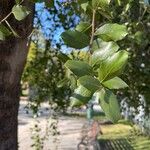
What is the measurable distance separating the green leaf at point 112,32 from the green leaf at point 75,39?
43 millimetres

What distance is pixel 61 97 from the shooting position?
4.83 m

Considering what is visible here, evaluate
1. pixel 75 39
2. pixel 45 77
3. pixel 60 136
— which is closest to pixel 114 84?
pixel 75 39

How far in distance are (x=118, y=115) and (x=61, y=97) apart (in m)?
3.69

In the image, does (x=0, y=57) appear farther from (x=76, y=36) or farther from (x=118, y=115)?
(x=118, y=115)

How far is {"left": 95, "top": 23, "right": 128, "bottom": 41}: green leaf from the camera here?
1.32m

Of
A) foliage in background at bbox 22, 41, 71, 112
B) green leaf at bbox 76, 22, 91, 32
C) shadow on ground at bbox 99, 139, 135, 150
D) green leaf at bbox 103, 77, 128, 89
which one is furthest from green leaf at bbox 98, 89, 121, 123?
shadow on ground at bbox 99, 139, 135, 150

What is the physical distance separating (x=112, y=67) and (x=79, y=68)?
0.07 m

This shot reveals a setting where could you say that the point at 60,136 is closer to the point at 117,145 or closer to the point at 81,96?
the point at 117,145

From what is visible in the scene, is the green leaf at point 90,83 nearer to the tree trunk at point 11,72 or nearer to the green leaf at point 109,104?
the green leaf at point 109,104

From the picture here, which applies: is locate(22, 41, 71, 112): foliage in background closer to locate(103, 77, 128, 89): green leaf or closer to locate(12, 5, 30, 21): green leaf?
locate(12, 5, 30, 21): green leaf

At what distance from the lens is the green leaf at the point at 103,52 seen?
1.24 metres

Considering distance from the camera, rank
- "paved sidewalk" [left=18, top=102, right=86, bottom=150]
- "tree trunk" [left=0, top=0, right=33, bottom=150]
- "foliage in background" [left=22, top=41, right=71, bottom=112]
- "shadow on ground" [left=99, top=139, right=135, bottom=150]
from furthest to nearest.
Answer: "paved sidewalk" [left=18, top=102, right=86, bottom=150] < "shadow on ground" [left=99, top=139, right=135, bottom=150] < "foliage in background" [left=22, top=41, right=71, bottom=112] < "tree trunk" [left=0, top=0, right=33, bottom=150]

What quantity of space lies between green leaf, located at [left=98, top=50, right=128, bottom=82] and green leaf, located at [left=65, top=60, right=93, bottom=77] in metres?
0.03

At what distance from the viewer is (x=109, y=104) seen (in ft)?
3.74
